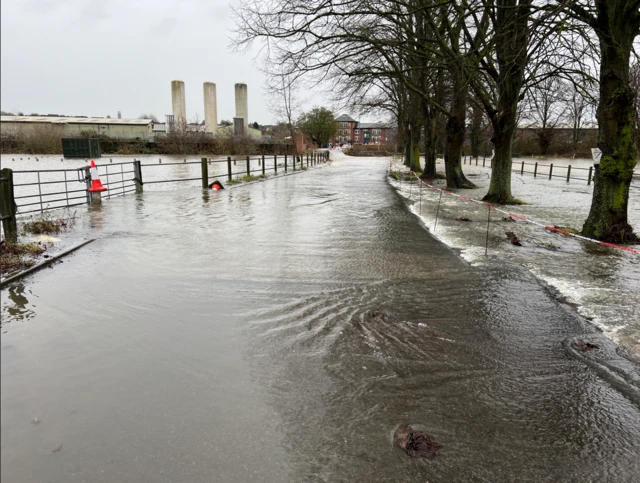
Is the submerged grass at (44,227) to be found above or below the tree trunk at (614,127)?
below

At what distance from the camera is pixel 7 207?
747 centimetres

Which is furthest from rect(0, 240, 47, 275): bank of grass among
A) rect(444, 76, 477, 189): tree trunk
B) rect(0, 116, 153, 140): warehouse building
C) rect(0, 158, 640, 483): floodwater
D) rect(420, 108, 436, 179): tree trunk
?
rect(0, 116, 153, 140): warehouse building

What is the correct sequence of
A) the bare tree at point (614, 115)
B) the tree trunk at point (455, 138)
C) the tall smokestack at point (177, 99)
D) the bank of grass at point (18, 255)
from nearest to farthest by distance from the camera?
the bank of grass at point (18, 255)
the bare tree at point (614, 115)
the tree trunk at point (455, 138)
the tall smokestack at point (177, 99)

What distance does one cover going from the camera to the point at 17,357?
3609 mm

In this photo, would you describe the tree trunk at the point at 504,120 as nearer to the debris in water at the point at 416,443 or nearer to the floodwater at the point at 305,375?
the floodwater at the point at 305,375

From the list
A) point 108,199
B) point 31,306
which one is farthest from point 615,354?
point 108,199

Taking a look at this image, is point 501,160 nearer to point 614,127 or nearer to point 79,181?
point 614,127

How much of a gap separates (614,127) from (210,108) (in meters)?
73.6

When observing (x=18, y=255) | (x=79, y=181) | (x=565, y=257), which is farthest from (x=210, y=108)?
(x=565, y=257)

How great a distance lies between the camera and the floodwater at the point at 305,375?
2.69m

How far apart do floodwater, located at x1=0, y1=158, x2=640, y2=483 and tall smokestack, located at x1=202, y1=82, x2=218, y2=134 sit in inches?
2824

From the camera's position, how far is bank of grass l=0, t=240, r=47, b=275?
20.5ft

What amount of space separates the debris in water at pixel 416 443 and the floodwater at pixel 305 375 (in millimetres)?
56

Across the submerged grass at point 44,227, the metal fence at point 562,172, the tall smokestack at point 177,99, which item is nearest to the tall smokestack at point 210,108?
the tall smokestack at point 177,99
